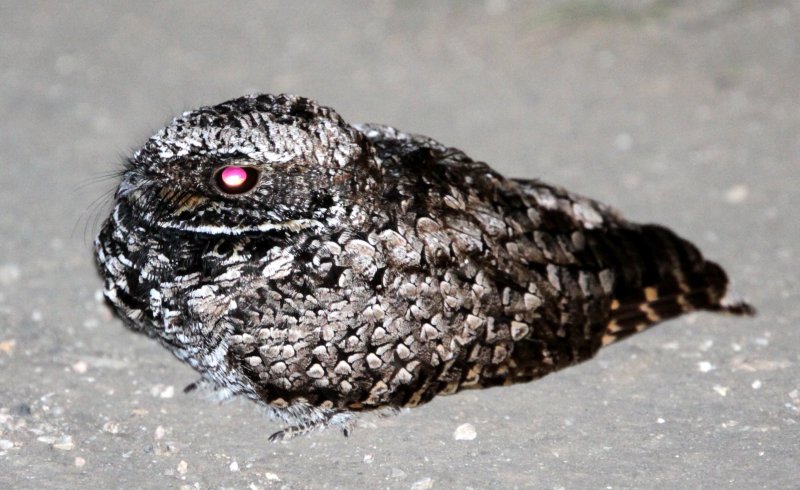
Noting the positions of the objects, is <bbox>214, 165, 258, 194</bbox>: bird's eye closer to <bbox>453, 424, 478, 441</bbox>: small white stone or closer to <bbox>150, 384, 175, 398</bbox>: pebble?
<bbox>150, 384, 175, 398</bbox>: pebble

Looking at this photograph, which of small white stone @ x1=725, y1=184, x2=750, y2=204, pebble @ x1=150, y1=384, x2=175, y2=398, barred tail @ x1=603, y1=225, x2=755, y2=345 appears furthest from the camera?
small white stone @ x1=725, y1=184, x2=750, y2=204

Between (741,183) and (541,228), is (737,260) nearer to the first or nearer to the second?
(741,183)

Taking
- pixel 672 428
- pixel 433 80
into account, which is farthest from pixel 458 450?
pixel 433 80

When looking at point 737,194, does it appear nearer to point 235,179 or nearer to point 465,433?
point 465,433

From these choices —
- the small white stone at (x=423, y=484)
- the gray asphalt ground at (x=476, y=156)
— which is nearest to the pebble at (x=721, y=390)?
the gray asphalt ground at (x=476, y=156)

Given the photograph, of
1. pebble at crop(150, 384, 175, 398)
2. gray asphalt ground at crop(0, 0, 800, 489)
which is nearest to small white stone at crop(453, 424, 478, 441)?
gray asphalt ground at crop(0, 0, 800, 489)

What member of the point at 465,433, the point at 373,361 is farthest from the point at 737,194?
the point at 373,361
